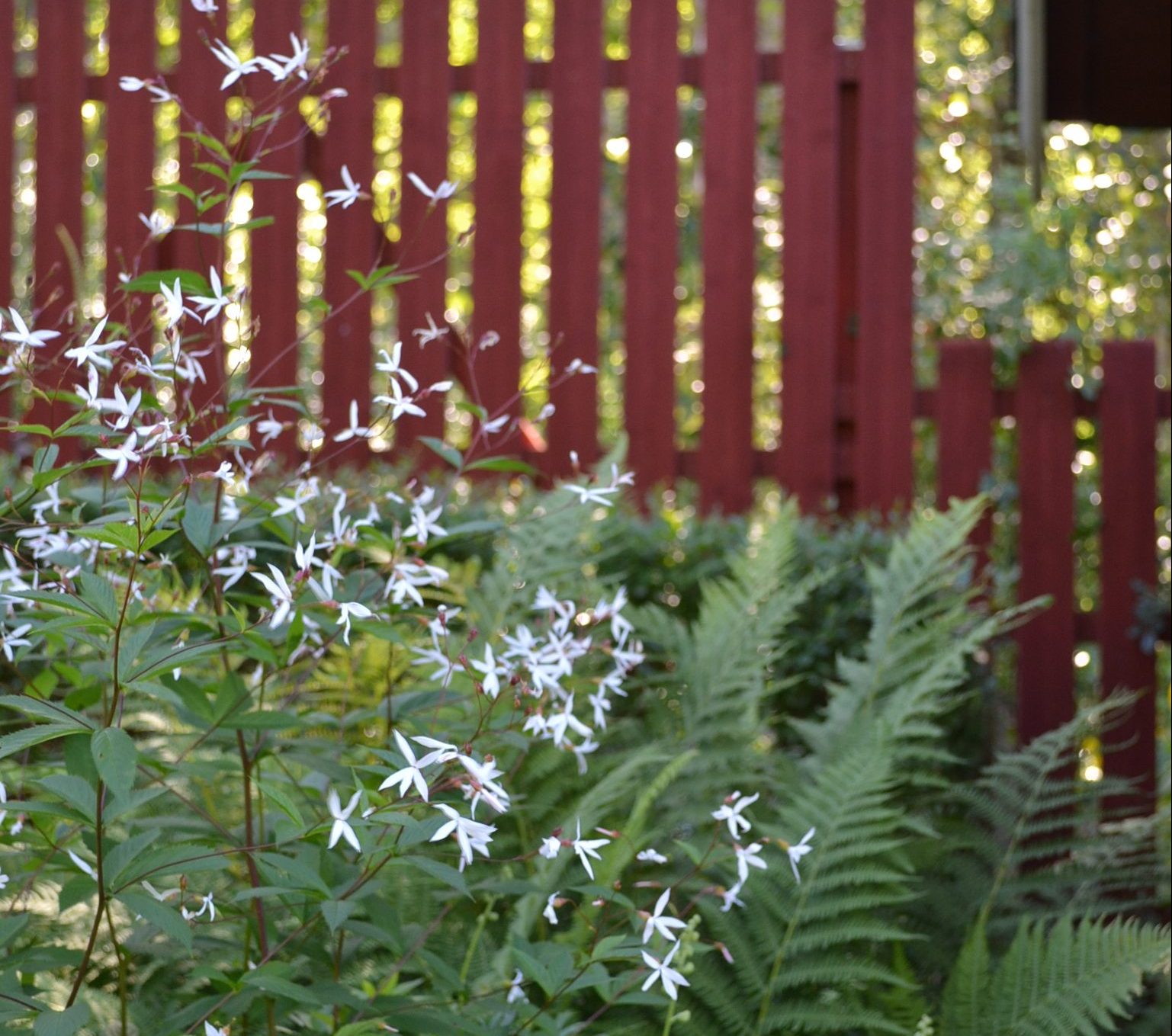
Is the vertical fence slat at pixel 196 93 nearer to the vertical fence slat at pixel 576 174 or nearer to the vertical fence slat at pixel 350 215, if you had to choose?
the vertical fence slat at pixel 350 215

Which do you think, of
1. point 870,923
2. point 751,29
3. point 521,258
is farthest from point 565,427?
point 870,923

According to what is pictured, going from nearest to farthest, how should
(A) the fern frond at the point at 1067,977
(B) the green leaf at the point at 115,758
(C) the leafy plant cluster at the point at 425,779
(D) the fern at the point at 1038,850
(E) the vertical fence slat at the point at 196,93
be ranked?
1. (B) the green leaf at the point at 115,758
2. (C) the leafy plant cluster at the point at 425,779
3. (A) the fern frond at the point at 1067,977
4. (D) the fern at the point at 1038,850
5. (E) the vertical fence slat at the point at 196,93

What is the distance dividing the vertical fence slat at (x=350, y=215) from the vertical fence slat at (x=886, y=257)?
1376 mm

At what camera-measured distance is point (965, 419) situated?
3496 millimetres

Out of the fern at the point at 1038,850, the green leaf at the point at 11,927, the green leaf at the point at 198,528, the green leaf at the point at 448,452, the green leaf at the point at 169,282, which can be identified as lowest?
the fern at the point at 1038,850

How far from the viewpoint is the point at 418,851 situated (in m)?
1.24

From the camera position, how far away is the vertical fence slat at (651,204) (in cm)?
388

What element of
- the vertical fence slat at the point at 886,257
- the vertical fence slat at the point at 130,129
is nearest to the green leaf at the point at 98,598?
the vertical fence slat at the point at 886,257

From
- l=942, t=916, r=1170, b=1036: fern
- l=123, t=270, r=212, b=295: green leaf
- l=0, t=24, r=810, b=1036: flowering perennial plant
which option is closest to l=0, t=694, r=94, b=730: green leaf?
l=0, t=24, r=810, b=1036: flowering perennial plant

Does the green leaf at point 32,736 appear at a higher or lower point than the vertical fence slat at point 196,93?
lower

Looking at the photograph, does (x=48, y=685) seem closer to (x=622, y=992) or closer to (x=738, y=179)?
(x=622, y=992)

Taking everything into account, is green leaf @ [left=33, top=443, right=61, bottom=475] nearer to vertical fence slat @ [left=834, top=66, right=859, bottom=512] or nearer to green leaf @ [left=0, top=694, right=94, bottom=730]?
green leaf @ [left=0, top=694, right=94, bottom=730]

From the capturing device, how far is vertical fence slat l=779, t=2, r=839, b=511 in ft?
12.6

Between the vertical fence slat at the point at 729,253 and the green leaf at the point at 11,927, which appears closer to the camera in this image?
the green leaf at the point at 11,927
